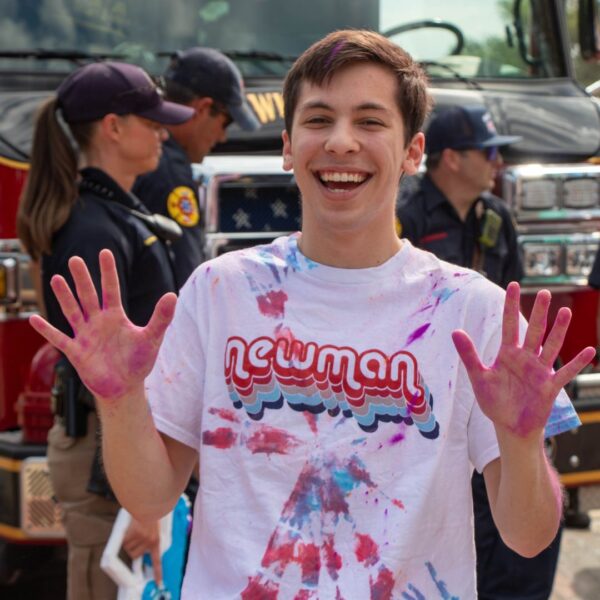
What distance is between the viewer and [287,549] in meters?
1.83

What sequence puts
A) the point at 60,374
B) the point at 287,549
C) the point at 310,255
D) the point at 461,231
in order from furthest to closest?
the point at 461,231 → the point at 60,374 → the point at 310,255 → the point at 287,549

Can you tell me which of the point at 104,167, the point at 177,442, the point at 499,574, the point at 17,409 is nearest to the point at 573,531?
the point at 499,574

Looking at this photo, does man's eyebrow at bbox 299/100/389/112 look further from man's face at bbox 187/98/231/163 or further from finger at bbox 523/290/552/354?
man's face at bbox 187/98/231/163

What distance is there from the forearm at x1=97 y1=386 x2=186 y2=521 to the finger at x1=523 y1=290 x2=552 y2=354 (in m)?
0.63

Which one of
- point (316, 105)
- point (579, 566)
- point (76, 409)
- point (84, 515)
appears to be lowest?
point (579, 566)

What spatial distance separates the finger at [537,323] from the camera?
1767 mm

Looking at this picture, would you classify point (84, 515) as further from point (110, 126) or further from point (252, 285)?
point (252, 285)

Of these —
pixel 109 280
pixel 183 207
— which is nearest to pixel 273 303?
pixel 109 280

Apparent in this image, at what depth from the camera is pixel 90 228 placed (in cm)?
327

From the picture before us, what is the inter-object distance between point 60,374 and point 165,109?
2.89 ft

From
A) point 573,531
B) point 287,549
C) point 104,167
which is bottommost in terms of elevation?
point 573,531

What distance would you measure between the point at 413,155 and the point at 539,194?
9.25ft

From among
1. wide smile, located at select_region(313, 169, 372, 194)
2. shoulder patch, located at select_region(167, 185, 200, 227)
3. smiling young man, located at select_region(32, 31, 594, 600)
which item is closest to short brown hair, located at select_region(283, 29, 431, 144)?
smiling young man, located at select_region(32, 31, 594, 600)

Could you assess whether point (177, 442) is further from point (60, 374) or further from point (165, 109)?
point (165, 109)
